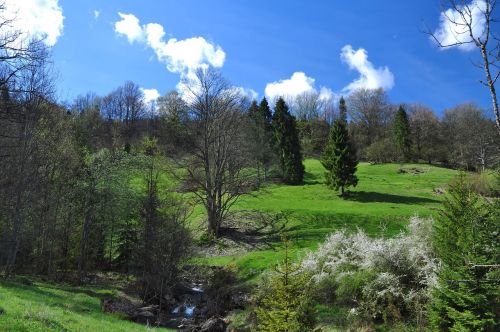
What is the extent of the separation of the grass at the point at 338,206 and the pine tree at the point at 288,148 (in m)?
2.31

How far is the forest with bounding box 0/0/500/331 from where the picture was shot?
1453cm

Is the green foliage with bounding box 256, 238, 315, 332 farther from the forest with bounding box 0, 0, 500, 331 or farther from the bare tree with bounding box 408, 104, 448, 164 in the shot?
the bare tree with bounding box 408, 104, 448, 164

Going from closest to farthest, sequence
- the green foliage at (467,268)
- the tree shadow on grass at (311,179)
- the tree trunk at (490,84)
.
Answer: the tree trunk at (490,84)
the green foliage at (467,268)
the tree shadow on grass at (311,179)

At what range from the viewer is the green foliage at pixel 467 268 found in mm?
13930

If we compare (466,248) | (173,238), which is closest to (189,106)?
(173,238)

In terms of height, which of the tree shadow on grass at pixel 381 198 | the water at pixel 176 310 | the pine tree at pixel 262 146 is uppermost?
the pine tree at pixel 262 146

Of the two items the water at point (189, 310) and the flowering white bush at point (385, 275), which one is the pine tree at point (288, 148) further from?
the flowering white bush at point (385, 275)

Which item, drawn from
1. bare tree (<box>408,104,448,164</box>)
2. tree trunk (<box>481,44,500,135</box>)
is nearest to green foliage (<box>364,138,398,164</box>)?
bare tree (<box>408,104,448,164</box>)

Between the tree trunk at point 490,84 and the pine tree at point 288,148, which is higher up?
the pine tree at point 288,148

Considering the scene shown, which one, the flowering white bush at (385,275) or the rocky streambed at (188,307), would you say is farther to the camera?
the rocky streambed at (188,307)

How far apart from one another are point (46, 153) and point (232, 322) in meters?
17.7

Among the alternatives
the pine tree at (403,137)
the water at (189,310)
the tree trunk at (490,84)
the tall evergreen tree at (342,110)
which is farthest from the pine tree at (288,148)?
the tree trunk at (490,84)

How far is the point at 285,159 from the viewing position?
71.1m

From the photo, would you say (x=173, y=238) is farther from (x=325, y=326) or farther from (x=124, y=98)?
(x=124, y=98)
